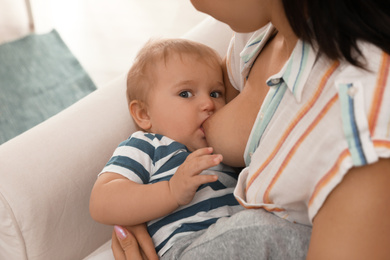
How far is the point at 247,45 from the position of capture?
113 cm

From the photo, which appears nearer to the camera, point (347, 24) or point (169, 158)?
point (347, 24)

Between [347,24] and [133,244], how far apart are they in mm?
656

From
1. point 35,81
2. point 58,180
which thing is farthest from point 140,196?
point 35,81

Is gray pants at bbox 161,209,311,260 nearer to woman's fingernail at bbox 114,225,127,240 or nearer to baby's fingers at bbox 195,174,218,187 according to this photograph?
baby's fingers at bbox 195,174,218,187

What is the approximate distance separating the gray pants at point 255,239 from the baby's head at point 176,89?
1.11 feet

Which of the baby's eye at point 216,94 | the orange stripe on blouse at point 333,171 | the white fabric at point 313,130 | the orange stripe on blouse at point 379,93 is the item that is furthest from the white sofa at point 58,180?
the orange stripe on blouse at point 379,93

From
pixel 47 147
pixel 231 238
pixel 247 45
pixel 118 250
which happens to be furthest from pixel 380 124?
pixel 47 147

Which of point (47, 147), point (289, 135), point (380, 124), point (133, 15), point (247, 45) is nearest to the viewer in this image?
point (380, 124)

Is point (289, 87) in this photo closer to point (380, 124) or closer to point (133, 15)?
point (380, 124)

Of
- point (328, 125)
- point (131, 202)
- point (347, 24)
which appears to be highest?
point (347, 24)

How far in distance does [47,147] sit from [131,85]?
264mm

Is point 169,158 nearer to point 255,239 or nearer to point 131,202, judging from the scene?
point 131,202

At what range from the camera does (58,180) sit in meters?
1.21

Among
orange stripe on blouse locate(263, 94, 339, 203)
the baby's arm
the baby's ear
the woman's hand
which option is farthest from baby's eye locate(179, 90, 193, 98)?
orange stripe on blouse locate(263, 94, 339, 203)
